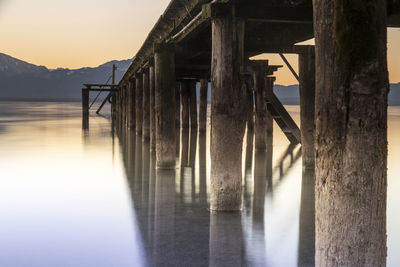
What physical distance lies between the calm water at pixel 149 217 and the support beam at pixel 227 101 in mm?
543

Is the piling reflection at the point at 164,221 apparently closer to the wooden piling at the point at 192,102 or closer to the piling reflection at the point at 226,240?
the piling reflection at the point at 226,240

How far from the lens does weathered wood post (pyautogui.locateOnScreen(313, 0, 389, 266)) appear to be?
2732mm

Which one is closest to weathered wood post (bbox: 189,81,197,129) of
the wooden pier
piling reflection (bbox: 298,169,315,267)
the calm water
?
the wooden pier

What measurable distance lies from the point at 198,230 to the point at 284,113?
7989 mm

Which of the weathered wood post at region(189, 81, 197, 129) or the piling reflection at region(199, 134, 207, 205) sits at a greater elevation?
the weathered wood post at region(189, 81, 197, 129)

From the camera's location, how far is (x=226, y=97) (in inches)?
223

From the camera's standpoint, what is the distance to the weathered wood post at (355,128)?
2.73 meters

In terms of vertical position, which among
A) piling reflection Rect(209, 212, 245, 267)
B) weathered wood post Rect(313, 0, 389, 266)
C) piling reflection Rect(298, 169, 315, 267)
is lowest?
piling reflection Rect(298, 169, 315, 267)

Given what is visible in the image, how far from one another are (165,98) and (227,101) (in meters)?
3.50

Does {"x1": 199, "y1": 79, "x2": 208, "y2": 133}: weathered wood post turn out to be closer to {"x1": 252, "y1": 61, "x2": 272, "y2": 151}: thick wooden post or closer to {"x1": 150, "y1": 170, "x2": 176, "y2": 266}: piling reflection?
{"x1": 252, "y1": 61, "x2": 272, "y2": 151}: thick wooden post

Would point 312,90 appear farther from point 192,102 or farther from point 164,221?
point 192,102

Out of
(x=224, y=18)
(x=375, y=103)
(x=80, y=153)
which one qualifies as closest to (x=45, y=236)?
(x=224, y=18)

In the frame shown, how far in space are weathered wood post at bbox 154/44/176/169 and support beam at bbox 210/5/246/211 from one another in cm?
323

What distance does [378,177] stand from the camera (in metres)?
2.79
